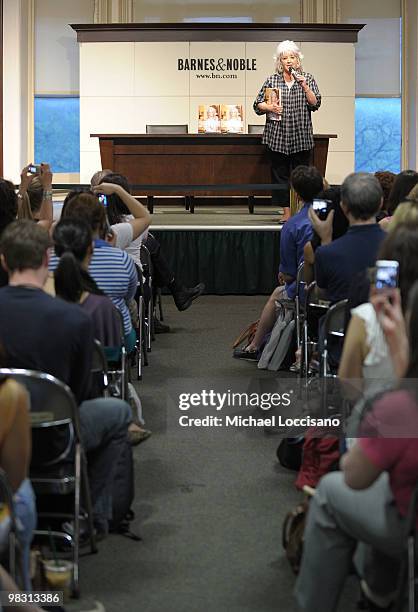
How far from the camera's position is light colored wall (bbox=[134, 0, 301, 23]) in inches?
569

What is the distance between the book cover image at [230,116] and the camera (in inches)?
509

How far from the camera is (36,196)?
221 inches

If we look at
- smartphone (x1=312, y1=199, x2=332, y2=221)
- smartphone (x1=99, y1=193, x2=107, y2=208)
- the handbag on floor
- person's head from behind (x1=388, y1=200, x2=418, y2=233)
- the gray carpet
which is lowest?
the gray carpet

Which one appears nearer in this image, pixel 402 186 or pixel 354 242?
pixel 354 242

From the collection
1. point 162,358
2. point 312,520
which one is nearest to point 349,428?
point 312,520

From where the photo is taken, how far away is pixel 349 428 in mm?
3191

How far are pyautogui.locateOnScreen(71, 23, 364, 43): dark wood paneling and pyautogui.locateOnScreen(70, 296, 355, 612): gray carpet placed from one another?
8.14 m

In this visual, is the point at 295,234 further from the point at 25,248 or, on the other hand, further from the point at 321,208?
the point at 25,248

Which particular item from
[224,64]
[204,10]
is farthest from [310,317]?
[204,10]

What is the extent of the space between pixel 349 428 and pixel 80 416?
0.80 m

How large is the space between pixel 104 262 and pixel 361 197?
1.11m

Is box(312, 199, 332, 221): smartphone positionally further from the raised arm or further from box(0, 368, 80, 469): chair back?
box(0, 368, 80, 469): chair back

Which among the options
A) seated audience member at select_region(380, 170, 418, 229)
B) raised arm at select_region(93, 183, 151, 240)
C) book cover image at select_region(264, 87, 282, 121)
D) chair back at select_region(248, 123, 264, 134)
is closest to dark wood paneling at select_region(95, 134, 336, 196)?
book cover image at select_region(264, 87, 282, 121)

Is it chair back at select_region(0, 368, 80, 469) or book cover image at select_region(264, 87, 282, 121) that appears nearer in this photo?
chair back at select_region(0, 368, 80, 469)
